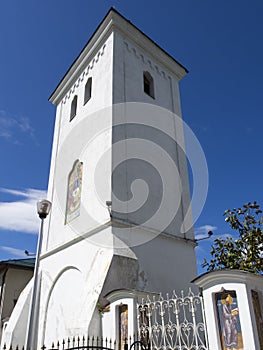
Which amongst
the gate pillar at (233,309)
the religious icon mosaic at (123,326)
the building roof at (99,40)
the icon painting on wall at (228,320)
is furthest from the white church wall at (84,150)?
the icon painting on wall at (228,320)

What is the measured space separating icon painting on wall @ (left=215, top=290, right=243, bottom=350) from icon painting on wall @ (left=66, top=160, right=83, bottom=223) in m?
6.88

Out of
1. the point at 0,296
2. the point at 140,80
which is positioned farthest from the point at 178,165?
the point at 0,296

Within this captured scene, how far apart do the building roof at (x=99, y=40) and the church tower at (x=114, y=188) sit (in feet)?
0.18

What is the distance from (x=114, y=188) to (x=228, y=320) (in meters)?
5.59

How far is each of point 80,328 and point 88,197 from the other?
461 cm

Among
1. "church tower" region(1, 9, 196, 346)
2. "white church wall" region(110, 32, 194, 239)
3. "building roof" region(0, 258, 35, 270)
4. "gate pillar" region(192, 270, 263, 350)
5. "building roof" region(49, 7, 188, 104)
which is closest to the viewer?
"gate pillar" region(192, 270, 263, 350)

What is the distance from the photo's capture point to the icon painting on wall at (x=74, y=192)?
39.0ft

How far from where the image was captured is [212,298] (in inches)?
225

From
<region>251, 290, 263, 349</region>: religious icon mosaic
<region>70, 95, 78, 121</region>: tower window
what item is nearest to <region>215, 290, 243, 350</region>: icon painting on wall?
<region>251, 290, 263, 349</region>: religious icon mosaic

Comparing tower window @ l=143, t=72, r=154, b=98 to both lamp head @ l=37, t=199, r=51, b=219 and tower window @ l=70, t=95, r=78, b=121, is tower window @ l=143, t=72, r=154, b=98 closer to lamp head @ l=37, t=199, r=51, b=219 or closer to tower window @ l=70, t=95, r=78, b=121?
tower window @ l=70, t=95, r=78, b=121

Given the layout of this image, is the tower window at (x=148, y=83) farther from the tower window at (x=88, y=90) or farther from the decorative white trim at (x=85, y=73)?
the tower window at (x=88, y=90)

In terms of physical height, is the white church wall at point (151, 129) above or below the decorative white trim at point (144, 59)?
below

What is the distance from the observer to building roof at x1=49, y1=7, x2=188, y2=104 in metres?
14.3

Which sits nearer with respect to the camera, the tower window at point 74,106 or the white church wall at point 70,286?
the white church wall at point 70,286
